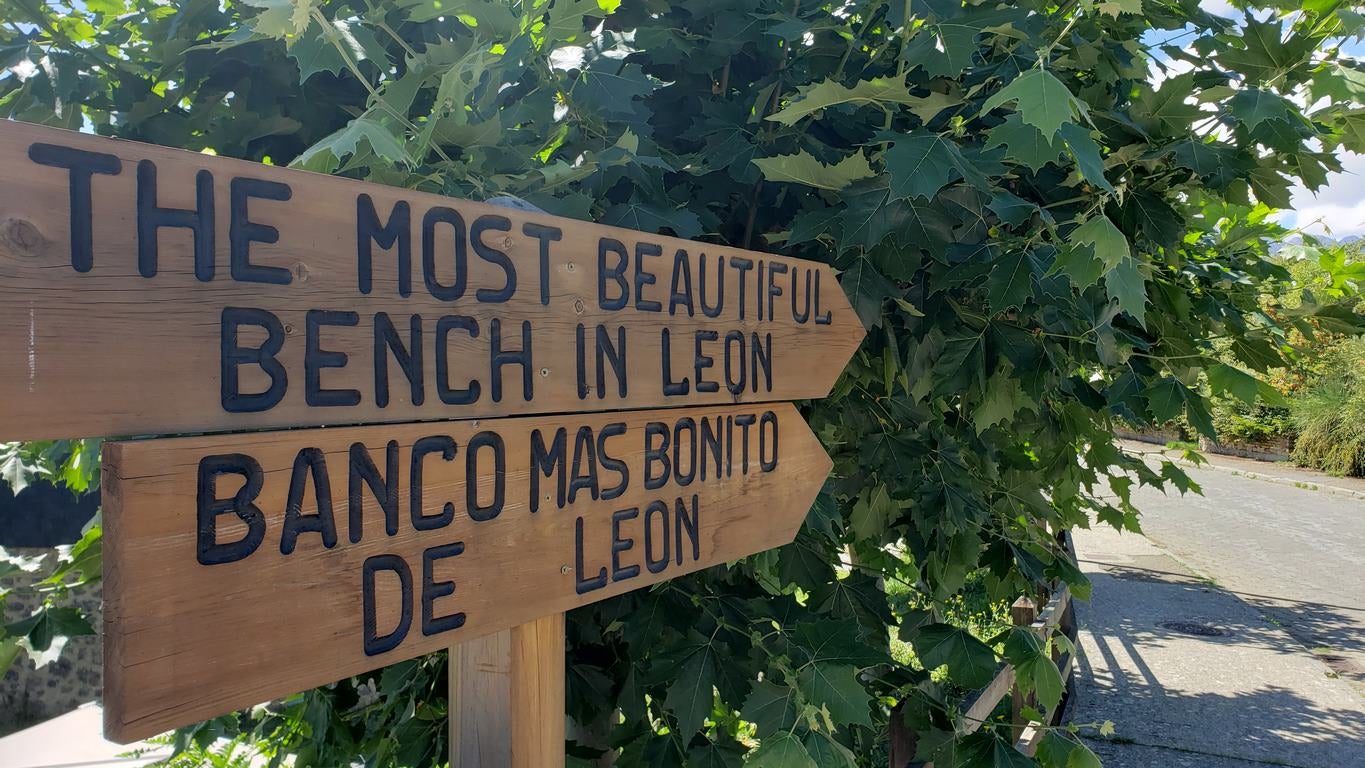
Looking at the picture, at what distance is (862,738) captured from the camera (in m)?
1.80

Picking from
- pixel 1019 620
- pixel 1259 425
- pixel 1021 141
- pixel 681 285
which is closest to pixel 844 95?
pixel 1021 141

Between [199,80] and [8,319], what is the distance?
0.95 meters

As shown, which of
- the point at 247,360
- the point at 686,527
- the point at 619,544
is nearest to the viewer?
the point at 247,360

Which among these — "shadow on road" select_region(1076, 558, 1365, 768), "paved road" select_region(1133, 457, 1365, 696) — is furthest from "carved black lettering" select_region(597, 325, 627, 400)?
"paved road" select_region(1133, 457, 1365, 696)

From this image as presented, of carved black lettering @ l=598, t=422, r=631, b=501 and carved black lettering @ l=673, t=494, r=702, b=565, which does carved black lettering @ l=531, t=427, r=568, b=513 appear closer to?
carved black lettering @ l=598, t=422, r=631, b=501

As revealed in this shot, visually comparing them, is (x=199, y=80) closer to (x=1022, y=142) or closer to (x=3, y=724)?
(x=1022, y=142)

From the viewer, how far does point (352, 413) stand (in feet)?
2.72

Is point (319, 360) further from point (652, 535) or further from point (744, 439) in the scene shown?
point (744, 439)

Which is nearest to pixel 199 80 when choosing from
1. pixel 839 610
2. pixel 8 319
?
pixel 8 319

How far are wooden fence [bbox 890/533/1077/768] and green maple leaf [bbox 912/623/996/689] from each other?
0.10 metres

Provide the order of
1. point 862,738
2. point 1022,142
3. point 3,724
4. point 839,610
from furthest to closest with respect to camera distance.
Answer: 1. point 3,724
2. point 862,738
3. point 839,610
4. point 1022,142

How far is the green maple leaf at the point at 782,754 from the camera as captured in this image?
1.14 metres

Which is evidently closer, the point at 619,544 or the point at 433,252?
the point at 433,252

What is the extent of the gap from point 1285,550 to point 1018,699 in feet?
27.4
